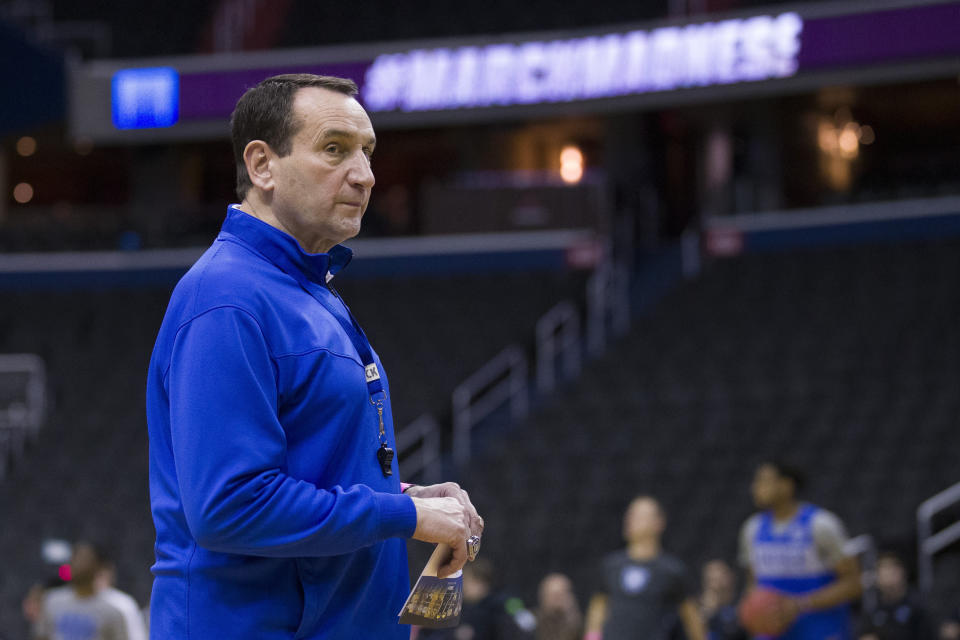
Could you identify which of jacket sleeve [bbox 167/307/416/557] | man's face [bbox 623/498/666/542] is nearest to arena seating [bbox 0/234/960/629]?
man's face [bbox 623/498/666/542]

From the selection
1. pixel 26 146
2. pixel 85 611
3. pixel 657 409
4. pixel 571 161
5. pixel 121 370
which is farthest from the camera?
pixel 26 146

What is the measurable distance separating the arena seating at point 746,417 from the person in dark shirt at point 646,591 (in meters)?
3.92

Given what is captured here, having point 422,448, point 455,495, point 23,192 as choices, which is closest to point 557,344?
point 422,448

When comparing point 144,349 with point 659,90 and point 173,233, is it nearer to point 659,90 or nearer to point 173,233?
point 173,233

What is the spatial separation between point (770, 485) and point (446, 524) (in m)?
4.91

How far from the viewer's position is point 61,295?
18094mm

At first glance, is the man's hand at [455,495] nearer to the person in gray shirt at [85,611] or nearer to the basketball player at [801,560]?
the person in gray shirt at [85,611]

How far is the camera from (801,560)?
22.0 ft

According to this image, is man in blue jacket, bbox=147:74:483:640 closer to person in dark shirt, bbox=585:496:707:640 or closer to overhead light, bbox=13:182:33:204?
person in dark shirt, bbox=585:496:707:640

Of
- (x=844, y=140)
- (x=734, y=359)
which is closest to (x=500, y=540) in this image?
(x=734, y=359)

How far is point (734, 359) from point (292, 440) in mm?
11819

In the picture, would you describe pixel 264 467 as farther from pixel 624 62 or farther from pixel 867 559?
pixel 624 62

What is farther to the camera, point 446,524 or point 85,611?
point 85,611

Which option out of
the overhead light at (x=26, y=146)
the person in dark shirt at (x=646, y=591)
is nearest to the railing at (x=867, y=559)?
the person in dark shirt at (x=646, y=591)
